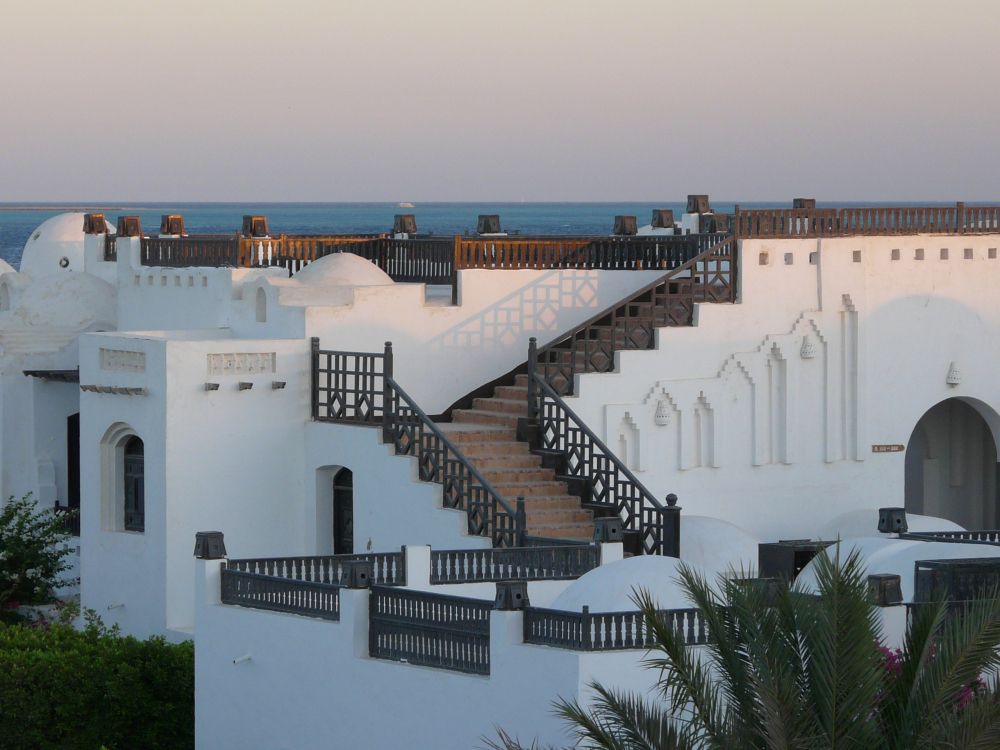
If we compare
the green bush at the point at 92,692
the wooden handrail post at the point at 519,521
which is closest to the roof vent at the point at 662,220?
the wooden handrail post at the point at 519,521

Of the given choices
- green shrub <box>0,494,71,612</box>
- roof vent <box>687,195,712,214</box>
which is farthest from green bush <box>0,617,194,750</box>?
roof vent <box>687,195,712,214</box>

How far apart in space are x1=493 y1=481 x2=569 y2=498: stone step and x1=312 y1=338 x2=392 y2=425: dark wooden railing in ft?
5.59

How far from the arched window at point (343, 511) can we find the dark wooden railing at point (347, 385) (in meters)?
0.76

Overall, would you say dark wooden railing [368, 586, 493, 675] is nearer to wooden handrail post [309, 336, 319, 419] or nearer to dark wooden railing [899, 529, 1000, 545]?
dark wooden railing [899, 529, 1000, 545]

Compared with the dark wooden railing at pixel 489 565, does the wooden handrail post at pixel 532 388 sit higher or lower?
higher

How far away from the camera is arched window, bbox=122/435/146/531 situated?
92.8 feet

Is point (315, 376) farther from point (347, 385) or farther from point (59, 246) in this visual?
point (59, 246)

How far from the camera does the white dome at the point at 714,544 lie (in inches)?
1034

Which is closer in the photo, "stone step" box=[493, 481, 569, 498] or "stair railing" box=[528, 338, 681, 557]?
"stair railing" box=[528, 338, 681, 557]

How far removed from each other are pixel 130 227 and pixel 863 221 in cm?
1184

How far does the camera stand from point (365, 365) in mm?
27766

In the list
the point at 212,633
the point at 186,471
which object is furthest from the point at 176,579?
the point at 212,633

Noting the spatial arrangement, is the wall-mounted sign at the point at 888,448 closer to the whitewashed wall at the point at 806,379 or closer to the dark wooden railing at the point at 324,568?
the whitewashed wall at the point at 806,379

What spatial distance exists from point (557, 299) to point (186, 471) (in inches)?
234
